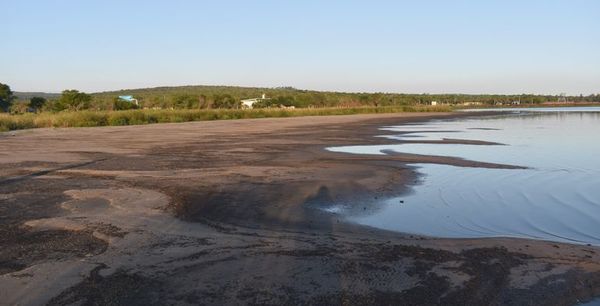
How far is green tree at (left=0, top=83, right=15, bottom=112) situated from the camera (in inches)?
2367

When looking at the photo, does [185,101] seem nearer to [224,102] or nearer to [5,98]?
[224,102]

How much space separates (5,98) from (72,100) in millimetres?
6926

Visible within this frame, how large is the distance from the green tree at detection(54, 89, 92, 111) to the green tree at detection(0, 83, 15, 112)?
4755 millimetres

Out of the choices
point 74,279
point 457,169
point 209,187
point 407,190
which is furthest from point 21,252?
point 457,169

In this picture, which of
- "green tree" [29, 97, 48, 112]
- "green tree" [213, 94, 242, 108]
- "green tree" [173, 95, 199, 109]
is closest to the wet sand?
"green tree" [29, 97, 48, 112]

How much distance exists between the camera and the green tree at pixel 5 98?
197 ft

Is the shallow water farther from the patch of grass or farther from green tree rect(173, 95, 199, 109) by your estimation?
green tree rect(173, 95, 199, 109)

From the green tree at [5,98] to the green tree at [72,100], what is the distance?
476 centimetres

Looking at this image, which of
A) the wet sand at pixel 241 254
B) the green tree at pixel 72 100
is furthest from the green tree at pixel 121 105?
the wet sand at pixel 241 254

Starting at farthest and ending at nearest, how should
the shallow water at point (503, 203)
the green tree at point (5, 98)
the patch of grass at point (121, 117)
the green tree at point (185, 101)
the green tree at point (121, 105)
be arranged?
the green tree at point (185, 101)
the green tree at point (121, 105)
the green tree at point (5, 98)
the patch of grass at point (121, 117)
the shallow water at point (503, 203)

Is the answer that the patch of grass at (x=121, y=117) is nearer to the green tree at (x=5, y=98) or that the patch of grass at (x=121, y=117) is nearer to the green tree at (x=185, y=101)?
the green tree at (x=185, y=101)

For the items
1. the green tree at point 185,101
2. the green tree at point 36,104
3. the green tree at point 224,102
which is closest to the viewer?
the green tree at point 36,104

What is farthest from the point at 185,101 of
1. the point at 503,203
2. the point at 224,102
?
the point at 503,203

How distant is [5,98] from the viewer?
61.7 m
